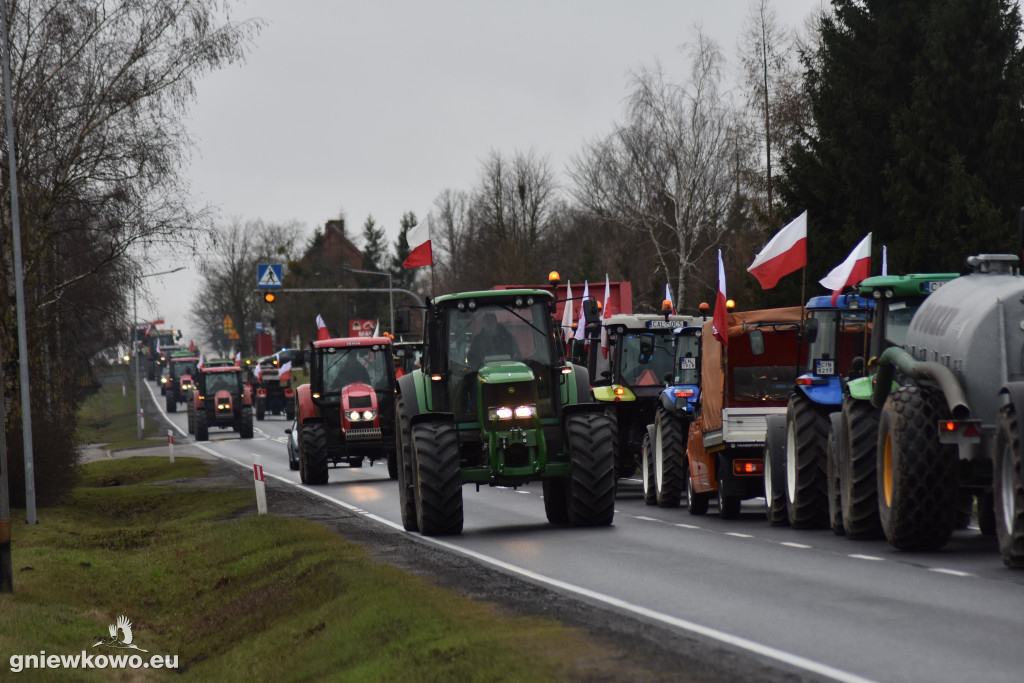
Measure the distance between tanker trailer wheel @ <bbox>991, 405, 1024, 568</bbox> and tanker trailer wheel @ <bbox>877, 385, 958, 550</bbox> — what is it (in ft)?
2.57

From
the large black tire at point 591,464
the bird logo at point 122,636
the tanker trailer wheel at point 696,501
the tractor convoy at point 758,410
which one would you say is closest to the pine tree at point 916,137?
the tractor convoy at point 758,410

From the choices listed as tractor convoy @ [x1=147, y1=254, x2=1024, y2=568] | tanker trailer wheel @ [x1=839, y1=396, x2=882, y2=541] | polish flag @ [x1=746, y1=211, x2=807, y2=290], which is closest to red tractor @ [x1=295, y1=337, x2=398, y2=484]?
tractor convoy @ [x1=147, y1=254, x2=1024, y2=568]

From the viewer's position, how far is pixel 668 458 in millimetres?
22594

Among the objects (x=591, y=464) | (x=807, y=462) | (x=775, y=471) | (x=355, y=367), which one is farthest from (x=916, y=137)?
(x=807, y=462)

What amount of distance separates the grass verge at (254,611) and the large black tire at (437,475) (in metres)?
1.16

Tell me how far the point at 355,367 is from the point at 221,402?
3377 centimetres

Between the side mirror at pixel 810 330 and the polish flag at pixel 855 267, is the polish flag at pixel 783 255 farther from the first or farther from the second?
the side mirror at pixel 810 330

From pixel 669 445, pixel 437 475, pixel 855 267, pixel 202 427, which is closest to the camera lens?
pixel 437 475

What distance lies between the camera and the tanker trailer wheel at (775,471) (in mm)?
18266

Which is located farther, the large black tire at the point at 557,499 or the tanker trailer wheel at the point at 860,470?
the large black tire at the point at 557,499

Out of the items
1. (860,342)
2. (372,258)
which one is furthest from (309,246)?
(860,342)

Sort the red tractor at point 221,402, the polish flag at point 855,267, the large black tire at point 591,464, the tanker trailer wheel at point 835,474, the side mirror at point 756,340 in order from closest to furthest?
the tanker trailer wheel at point 835,474
the large black tire at point 591,464
the side mirror at point 756,340
the polish flag at point 855,267
the red tractor at point 221,402

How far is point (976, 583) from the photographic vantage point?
460 inches

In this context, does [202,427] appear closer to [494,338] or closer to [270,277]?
[270,277]
